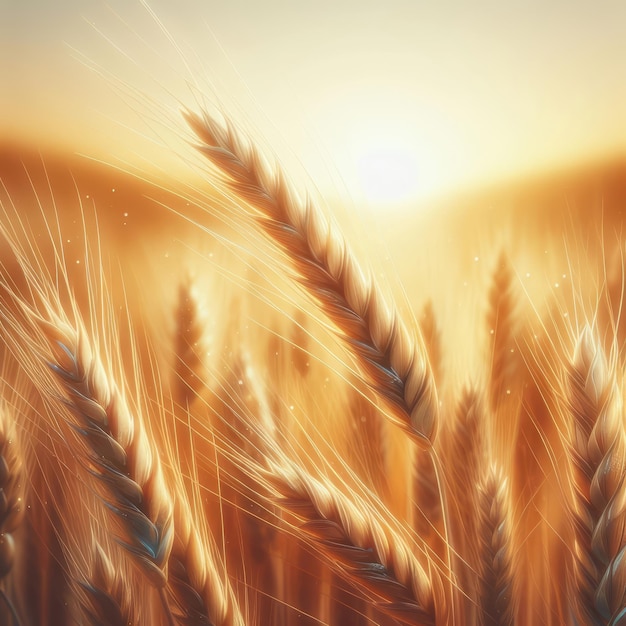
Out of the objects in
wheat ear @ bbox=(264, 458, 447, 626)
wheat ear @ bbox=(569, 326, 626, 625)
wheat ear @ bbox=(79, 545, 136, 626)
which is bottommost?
wheat ear @ bbox=(79, 545, 136, 626)

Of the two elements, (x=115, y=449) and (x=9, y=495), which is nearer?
(x=115, y=449)

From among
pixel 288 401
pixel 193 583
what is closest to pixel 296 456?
pixel 288 401

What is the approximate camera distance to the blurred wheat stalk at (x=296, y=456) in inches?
31.8

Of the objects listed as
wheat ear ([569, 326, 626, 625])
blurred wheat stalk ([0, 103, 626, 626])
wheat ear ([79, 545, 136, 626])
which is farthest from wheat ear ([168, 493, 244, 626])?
wheat ear ([569, 326, 626, 625])

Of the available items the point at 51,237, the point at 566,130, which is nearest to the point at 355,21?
the point at 566,130

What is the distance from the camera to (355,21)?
896 mm

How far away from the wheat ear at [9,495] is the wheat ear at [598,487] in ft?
3.00

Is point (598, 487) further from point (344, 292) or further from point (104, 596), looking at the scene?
point (104, 596)

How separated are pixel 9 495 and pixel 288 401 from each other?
0.51 meters

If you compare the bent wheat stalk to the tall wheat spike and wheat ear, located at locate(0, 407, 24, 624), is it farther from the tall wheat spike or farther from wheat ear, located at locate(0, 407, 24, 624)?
wheat ear, located at locate(0, 407, 24, 624)

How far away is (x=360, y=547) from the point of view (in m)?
0.79

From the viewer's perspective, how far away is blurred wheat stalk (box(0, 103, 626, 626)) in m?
0.81

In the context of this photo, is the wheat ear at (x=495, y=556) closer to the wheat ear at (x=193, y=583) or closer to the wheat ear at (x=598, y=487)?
the wheat ear at (x=598, y=487)

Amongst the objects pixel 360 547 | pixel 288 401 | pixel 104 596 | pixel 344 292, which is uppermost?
pixel 344 292
